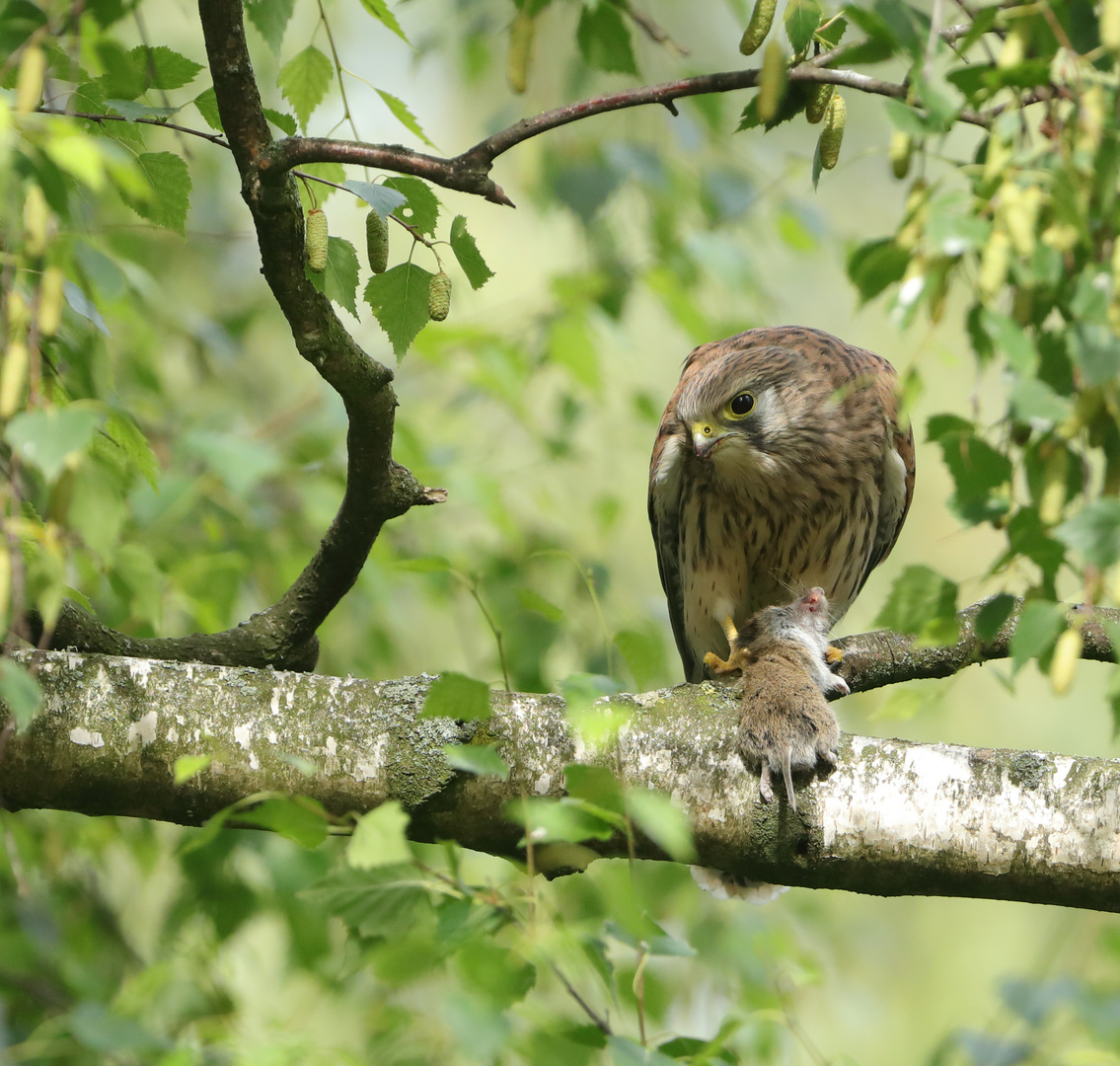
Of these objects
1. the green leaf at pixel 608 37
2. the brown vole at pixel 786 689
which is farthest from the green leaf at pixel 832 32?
the brown vole at pixel 786 689

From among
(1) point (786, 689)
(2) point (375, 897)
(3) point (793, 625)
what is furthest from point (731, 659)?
(2) point (375, 897)

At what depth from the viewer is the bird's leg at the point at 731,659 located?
347 cm

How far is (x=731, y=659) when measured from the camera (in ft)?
11.7

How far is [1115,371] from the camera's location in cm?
129

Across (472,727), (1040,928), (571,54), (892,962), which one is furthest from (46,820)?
(1040,928)

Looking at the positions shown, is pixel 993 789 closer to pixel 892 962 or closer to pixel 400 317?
pixel 400 317

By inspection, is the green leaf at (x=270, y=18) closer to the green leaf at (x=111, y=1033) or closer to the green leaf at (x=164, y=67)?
the green leaf at (x=164, y=67)

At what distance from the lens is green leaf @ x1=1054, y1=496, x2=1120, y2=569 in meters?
1.32

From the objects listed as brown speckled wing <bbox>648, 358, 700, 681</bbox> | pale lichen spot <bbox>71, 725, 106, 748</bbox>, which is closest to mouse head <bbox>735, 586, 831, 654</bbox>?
brown speckled wing <bbox>648, 358, 700, 681</bbox>

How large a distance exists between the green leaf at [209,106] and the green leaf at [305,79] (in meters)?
0.19

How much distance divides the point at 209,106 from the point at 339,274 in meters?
0.41

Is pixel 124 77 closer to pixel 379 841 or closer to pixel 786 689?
pixel 379 841

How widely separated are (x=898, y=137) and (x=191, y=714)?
1.68m

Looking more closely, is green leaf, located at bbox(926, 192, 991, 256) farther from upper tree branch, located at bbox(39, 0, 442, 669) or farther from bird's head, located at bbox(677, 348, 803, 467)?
bird's head, located at bbox(677, 348, 803, 467)
